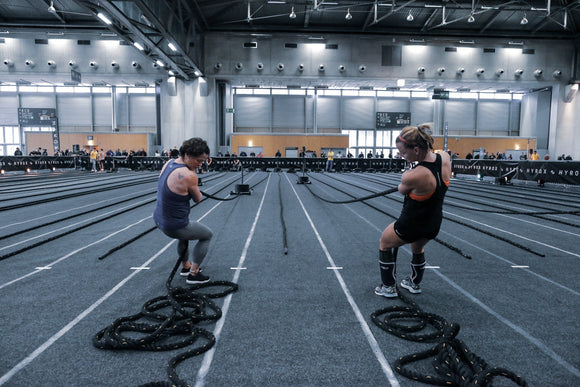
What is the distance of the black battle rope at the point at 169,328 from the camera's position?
2.48 meters

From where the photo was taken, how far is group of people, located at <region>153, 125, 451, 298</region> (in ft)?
9.89

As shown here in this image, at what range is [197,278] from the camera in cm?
377

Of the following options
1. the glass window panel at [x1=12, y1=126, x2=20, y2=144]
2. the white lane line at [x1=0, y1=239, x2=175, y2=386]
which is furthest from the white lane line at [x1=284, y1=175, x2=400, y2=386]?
the glass window panel at [x1=12, y1=126, x2=20, y2=144]

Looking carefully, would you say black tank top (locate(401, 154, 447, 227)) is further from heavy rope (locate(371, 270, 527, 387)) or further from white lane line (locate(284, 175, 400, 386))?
white lane line (locate(284, 175, 400, 386))

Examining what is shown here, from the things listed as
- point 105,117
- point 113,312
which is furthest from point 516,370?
point 105,117

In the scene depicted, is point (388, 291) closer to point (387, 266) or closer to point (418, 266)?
point (387, 266)

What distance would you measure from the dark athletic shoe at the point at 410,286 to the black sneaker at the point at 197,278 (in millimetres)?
2066

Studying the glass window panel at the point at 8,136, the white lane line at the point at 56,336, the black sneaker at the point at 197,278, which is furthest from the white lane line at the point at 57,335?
the glass window panel at the point at 8,136

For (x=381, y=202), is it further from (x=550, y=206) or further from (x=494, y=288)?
(x=494, y=288)

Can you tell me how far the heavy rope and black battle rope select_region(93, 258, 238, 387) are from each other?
136 centimetres

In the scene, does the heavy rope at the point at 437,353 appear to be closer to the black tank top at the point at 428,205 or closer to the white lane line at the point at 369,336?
the white lane line at the point at 369,336

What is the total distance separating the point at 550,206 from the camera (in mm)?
9672

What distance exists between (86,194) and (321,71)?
20.2m

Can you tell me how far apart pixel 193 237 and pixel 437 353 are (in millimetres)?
2529
